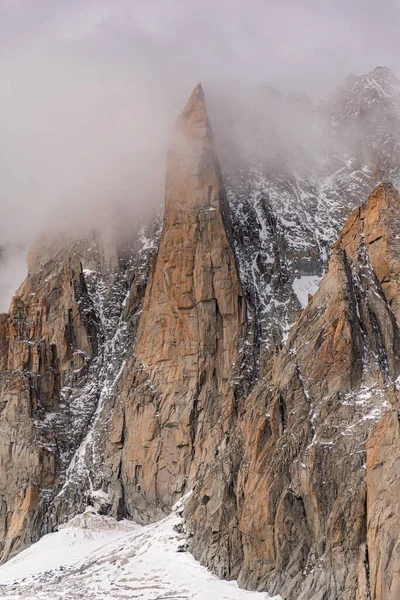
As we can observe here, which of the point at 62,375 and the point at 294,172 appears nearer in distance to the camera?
Result: the point at 62,375

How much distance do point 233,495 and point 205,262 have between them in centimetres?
4182

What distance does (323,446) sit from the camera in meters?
80.8

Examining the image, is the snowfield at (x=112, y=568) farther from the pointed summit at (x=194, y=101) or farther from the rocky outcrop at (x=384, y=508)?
the pointed summit at (x=194, y=101)

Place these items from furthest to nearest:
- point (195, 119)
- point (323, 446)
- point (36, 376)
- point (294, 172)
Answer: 1. point (294, 172)
2. point (195, 119)
3. point (36, 376)
4. point (323, 446)

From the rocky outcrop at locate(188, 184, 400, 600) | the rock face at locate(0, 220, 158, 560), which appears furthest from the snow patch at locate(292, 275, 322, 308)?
the rocky outcrop at locate(188, 184, 400, 600)

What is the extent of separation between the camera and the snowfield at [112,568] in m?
83.6

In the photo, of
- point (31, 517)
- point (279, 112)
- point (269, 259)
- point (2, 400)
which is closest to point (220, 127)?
point (279, 112)

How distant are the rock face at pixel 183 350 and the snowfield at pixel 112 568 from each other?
907 cm

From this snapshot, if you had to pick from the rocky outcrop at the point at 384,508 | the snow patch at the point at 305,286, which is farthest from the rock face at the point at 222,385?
the snow patch at the point at 305,286

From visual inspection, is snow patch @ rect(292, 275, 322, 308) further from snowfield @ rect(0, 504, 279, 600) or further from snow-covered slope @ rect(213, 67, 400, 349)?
snowfield @ rect(0, 504, 279, 600)

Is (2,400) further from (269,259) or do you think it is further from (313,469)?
(313,469)

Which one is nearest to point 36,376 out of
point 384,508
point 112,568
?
point 112,568

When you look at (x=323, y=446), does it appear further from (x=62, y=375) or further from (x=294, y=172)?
(x=294, y=172)

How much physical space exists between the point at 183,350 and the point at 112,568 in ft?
125
